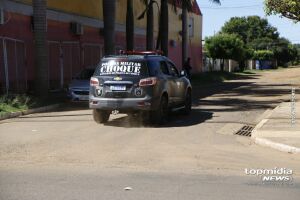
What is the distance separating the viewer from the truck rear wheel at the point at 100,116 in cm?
1573

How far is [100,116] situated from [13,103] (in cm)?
450

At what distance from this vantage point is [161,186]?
8078 mm

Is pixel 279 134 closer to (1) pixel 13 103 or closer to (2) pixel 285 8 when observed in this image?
(1) pixel 13 103

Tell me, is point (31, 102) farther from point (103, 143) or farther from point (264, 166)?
point (264, 166)

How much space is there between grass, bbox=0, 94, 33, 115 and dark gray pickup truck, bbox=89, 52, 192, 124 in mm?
3762

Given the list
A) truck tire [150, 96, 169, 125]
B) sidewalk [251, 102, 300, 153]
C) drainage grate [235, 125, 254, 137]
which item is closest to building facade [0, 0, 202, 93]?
truck tire [150, 96, 169, 125]

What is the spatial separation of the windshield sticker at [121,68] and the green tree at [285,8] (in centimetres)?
1809

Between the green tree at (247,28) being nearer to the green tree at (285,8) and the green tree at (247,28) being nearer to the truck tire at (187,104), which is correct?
the green tree at (285,8)

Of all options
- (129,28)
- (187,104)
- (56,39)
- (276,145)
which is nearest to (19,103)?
(187,104)

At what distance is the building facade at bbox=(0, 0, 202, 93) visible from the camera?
24484 millimetres

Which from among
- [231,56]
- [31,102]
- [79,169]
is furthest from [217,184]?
[231,56]

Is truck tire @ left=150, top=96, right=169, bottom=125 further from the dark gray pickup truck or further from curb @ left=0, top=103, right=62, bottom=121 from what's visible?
curb @ left=0, top=103, right=62, bottom=121

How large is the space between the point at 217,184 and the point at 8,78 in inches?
690

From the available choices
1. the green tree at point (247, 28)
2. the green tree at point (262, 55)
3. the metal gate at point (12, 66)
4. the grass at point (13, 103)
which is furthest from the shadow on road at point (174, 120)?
the green tree at point (247, 28)
